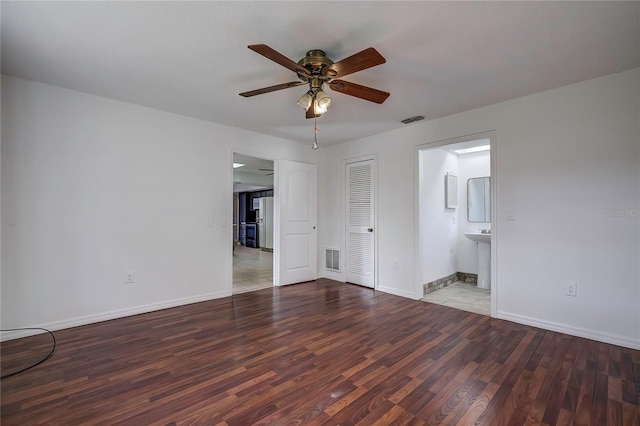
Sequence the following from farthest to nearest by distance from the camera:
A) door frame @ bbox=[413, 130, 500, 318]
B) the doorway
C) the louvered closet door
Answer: the doorway < the louvered closet door < door frame @ bbox=[413, 130, 500, 318]

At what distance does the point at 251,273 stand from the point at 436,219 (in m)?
3.63

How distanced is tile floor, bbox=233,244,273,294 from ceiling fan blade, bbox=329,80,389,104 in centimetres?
330

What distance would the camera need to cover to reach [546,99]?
2.98 meters

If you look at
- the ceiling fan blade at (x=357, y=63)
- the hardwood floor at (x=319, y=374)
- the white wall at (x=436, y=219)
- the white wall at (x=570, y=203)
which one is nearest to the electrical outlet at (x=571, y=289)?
the white wall at (x=570, y=203)

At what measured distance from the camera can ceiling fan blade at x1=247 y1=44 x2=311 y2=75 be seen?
1.70 m

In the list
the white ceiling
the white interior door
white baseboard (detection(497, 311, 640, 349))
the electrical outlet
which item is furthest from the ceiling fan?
white baseboard (detection(497, 311, 640, 349))

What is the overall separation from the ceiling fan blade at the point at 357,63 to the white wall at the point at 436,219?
238cm

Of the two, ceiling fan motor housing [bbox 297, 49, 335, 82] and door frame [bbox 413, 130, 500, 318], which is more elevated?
ceiling fan motor housing [bbox 297, 49, 335, 82]

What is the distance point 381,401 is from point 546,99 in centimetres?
325

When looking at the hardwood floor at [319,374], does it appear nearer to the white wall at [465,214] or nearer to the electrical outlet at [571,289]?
the electrical outlet at [571,289]

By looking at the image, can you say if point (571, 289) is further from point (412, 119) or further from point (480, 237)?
point (412, 119)

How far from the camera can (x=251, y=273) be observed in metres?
5.86

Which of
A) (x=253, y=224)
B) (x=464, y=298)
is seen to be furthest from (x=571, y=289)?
(x=253, y=224)

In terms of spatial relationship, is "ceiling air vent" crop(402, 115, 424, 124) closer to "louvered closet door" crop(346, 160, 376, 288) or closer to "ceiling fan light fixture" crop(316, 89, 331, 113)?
"louvered closet door" crop(346, 160, 376, 288)
